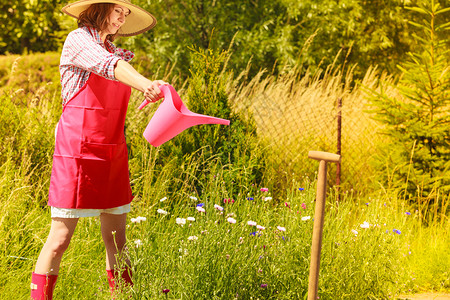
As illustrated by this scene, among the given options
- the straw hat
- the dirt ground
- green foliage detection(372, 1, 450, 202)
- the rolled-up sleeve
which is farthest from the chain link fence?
the rolled-up sleeve

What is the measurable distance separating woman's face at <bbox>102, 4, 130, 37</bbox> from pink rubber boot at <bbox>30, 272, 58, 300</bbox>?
4.36 feet

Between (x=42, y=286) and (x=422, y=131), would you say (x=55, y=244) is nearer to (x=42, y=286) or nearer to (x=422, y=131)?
(x=42, y=286)

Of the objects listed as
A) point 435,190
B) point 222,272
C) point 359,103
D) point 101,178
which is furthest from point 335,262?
point 359,103

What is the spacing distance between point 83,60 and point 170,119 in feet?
1.75

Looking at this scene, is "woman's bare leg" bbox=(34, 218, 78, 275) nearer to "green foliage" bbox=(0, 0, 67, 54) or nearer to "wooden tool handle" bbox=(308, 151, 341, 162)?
"wooden tool handle" bbox=(308, 151, 341, 162)

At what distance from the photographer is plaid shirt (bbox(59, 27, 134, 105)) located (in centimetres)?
267

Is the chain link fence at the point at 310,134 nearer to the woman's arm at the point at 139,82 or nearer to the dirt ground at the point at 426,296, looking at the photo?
the dirt ground at the point at 426,296

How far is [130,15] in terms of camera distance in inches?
126

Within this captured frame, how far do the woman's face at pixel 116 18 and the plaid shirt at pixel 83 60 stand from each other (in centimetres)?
10

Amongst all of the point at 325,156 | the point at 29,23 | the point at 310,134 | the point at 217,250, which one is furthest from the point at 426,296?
the point at 29,23

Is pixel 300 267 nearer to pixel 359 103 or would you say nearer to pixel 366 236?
pixel 366 236

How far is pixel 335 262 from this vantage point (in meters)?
3.61

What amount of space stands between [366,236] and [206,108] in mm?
1902

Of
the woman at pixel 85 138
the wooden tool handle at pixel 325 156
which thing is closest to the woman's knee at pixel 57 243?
the woman at pixel 85 138
